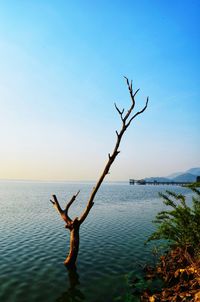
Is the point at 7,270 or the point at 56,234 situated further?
the point at 56,234

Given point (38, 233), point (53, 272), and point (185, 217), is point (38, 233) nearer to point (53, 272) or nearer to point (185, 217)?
point (53, 272)

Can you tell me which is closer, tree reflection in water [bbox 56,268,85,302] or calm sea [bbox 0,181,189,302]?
tree reflection in water [bbox 56,268,85,302]

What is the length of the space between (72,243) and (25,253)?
4.87 meters

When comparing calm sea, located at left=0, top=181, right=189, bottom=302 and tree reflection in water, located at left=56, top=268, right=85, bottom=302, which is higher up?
calm sea, located at left=0, top=181, right=189, bottom=302

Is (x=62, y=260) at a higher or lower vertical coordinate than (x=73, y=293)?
higher

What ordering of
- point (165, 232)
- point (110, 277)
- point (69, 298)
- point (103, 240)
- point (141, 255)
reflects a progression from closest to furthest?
1. point (69, 298)
2. point (165, 232)
3. point (110, 277)
4. point (141, 255)
5. point (103, 240)

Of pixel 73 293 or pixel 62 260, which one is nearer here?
pixel 73 293

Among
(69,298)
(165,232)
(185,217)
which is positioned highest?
(185,217)

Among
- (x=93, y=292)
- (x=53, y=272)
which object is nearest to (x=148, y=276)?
(x=93, y=292)

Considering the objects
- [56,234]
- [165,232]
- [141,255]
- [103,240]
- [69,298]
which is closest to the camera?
[69,298]

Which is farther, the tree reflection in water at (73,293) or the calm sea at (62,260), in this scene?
the calm sea at (62,260)

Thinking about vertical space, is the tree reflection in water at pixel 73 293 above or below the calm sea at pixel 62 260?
below

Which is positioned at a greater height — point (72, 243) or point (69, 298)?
point (72, 243)

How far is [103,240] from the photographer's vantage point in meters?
20.6
